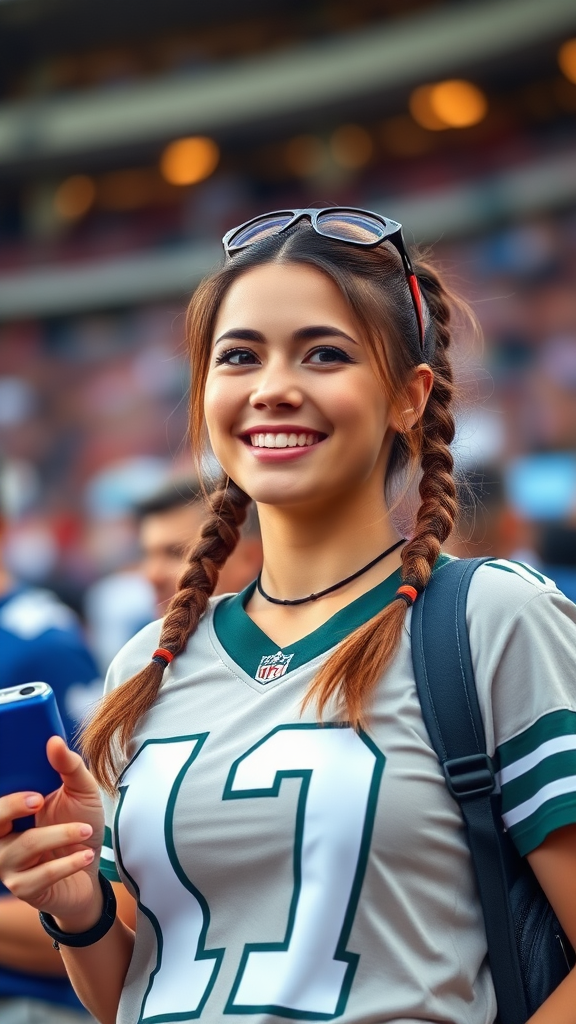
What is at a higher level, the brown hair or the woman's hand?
the brown hair

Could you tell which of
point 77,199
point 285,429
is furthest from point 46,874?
point 77,199

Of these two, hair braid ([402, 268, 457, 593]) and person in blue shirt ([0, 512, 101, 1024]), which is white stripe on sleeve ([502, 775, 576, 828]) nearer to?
hair braid ([402, 268, 457, 593])

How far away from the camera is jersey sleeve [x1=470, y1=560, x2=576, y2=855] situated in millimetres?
1414

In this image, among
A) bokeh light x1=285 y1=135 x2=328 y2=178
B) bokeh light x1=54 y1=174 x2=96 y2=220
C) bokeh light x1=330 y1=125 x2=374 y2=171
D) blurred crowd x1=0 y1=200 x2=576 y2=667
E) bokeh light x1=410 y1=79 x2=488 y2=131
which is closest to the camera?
blurred crowd x1=0 y1=200 x2=576 y2=667

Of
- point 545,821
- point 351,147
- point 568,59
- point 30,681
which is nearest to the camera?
point 545,821

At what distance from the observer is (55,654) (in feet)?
9.52

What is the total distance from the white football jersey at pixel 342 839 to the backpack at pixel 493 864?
20 mm

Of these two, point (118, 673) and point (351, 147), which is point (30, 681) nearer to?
point (118, 673)

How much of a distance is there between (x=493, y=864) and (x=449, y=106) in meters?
15.6

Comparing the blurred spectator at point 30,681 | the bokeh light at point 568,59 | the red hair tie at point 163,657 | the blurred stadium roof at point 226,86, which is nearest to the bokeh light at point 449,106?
the blurred stadium roof at point 226,86

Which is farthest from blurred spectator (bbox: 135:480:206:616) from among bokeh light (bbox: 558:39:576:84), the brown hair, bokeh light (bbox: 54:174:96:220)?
bokeh light (bbox: 54:174:96:220)

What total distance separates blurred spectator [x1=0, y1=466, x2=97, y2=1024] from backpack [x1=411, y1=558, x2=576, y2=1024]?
1.17 meters

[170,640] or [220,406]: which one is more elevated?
[220,406]

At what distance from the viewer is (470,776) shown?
1.42 m
